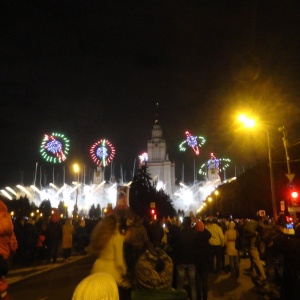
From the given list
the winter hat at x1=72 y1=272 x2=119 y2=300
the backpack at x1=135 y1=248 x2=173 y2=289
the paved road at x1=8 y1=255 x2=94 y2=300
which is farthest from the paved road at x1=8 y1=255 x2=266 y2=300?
the winter hat at x1=72 y1=272 x2=119 y2=300

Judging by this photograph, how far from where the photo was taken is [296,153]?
4519 cm

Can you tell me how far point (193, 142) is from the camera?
1684 inches

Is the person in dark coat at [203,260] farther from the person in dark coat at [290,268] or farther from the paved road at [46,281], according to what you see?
the person in dark coat at [290,268]

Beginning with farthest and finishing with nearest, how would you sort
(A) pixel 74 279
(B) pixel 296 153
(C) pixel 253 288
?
(B) pixel 296 153
(A) pixel 74 279
(C) pixel 253 288

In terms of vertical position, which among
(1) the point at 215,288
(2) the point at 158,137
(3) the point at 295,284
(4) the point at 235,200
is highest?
(2) the point at 158,137

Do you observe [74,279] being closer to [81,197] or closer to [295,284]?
[295,284]

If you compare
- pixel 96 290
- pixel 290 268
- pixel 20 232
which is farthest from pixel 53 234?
pixel 96 290

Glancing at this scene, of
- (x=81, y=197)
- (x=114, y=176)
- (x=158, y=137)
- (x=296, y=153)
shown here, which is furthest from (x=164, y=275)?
(x=158, y=137)

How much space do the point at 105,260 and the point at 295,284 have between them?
2643 mm

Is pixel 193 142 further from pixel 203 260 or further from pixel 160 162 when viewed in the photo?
pixel 160 162

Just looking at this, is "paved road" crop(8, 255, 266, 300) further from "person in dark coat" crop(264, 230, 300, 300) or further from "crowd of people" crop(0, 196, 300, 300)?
"person in dark coat" crop(264, 230, 300, 300)

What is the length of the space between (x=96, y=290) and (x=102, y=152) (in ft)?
123

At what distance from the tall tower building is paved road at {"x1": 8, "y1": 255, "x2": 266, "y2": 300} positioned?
154 metres

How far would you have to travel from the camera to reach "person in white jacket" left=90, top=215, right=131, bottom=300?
20.1 feet
